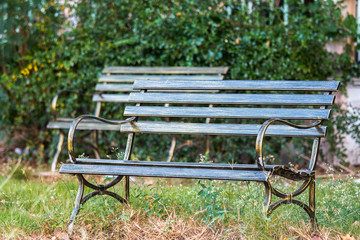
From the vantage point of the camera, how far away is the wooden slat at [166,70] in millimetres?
4934

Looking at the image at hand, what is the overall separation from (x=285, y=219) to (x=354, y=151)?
139 inches

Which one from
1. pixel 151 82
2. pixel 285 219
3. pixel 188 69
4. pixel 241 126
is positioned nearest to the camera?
pixel 285 219

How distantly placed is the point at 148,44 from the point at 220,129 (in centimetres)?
247

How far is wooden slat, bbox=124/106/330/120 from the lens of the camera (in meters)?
3.03

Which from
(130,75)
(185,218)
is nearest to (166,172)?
(185,218)

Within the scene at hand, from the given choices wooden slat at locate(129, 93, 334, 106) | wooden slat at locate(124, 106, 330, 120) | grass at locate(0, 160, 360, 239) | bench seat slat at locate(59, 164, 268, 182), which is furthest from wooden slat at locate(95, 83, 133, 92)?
bench seat slat at locate(59, 164, 268, 182)

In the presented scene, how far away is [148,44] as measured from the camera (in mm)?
5398

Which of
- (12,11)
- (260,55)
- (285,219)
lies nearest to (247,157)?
(260,55)

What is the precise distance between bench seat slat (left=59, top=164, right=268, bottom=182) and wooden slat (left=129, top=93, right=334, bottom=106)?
0.77 meters

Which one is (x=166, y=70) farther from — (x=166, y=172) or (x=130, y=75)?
(x=166, y=172)

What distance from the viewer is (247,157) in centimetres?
566

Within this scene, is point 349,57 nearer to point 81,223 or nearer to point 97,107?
point 97,107

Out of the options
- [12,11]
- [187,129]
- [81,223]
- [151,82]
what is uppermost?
[12,11]

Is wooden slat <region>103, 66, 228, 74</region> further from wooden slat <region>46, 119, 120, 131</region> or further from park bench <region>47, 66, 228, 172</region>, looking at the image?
wooden slat <region>46, 119, 120, 131</region>
